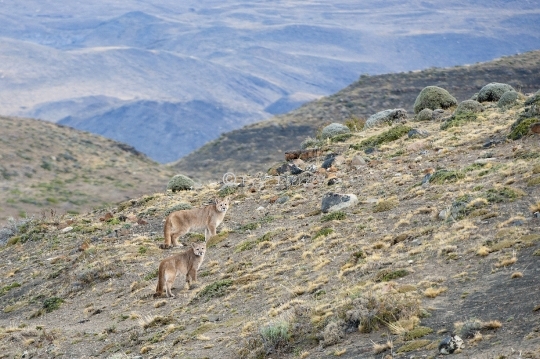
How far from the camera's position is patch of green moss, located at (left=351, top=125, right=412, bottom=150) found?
30.3 meters

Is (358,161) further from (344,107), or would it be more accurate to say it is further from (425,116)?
(344,107)

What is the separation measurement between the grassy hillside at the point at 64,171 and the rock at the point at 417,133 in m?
41.1

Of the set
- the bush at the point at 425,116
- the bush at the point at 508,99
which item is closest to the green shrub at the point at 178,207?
the bush at the point at 425,116

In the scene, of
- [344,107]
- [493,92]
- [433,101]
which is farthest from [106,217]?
[344,107]

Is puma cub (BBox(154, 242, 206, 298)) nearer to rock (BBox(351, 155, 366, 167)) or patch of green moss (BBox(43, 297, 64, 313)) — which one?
patch of green moss (BBox(43, 297, 64, 313))

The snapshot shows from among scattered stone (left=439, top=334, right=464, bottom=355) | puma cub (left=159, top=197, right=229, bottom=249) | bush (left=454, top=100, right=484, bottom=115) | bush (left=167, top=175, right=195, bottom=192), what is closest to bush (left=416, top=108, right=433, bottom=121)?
A: bush (left=454, top=100, right=484, bottom=115)

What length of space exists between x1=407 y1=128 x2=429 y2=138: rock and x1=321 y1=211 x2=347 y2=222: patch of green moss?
10019 mm

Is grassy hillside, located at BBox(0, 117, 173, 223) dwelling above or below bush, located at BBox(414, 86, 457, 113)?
below

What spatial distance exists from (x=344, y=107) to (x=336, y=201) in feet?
243

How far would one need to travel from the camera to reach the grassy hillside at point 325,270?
40.2 ft

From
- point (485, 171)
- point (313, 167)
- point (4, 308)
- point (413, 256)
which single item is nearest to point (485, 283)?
point (413, 256)

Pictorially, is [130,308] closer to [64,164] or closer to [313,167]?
[313,167]

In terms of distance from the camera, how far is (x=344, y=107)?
94875 mm

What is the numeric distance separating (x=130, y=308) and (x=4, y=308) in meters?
5.08
